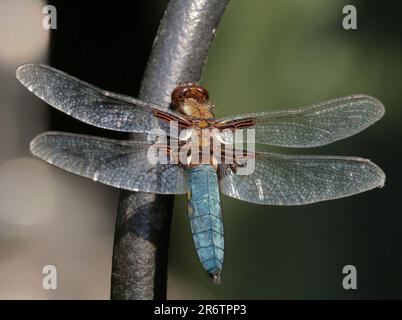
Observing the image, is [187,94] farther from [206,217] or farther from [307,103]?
[307,103]

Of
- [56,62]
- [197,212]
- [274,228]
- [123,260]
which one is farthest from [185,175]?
[56,62]

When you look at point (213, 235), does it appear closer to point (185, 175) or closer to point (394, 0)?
point (185, 175)

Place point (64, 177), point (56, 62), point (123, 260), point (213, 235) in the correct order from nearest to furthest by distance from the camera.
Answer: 1. point (123, 260)
2. point (213, 235)
3. point (56, 62)
4. point (64, 177)

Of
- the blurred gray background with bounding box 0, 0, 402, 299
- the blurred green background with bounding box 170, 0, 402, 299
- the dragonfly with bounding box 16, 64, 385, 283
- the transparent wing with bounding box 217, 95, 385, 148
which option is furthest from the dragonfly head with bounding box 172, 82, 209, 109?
the blurred green background with bounding box 170, 0, 402, 299

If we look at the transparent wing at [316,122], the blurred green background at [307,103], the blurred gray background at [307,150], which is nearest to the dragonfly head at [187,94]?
the transparent wing at [316,122]

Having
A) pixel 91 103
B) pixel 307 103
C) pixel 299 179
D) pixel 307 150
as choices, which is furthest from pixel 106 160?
pixel 307 103
